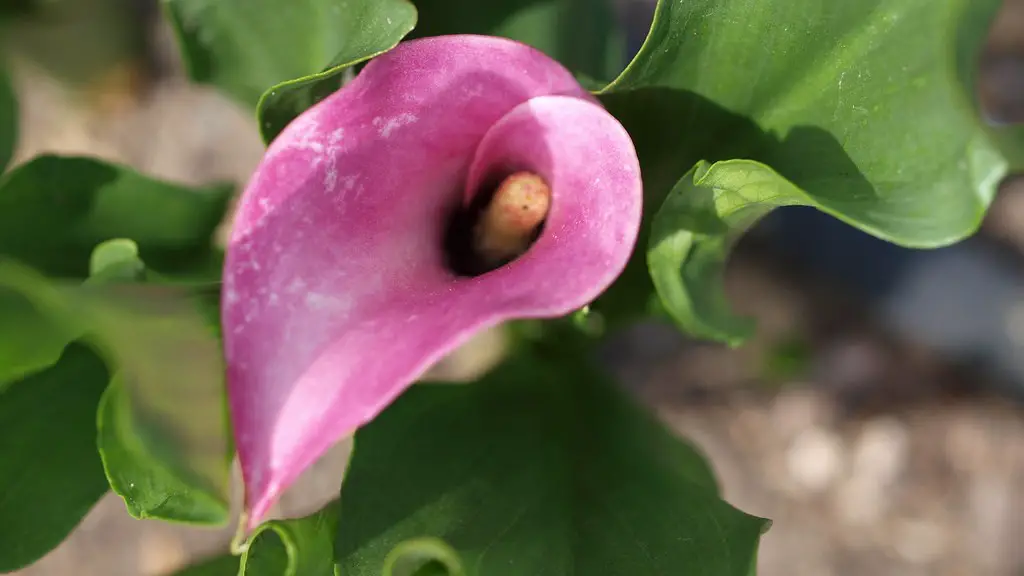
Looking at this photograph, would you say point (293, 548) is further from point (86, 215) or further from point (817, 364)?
point (817, 364)

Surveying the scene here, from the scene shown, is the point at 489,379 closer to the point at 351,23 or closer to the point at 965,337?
the point at 351,23

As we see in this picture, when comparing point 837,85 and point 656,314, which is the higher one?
point 837,85

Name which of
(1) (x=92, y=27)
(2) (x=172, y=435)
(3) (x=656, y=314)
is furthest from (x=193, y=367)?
(1) (x=92, y=27)

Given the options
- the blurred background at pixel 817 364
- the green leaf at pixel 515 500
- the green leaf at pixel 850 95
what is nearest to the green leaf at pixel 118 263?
the green leaf at pixel 515 500

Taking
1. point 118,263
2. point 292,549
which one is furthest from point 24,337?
point 292,549

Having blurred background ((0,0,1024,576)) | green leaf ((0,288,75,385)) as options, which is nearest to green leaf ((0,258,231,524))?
green leaf ((0,288,75,385))

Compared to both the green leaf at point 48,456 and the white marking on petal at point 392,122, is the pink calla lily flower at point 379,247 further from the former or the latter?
the green leaf at point 48,456
